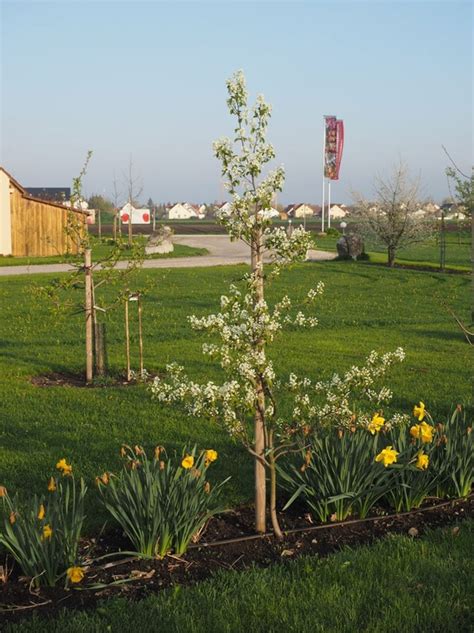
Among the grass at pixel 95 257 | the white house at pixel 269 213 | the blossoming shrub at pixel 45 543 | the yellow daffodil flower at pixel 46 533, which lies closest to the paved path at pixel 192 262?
the grass at pixel 95 257

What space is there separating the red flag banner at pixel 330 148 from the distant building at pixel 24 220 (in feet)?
91.1

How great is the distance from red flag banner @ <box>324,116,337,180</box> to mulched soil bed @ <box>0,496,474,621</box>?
54.2 metres

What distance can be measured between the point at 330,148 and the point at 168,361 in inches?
1949

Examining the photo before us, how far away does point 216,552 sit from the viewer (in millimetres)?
4723

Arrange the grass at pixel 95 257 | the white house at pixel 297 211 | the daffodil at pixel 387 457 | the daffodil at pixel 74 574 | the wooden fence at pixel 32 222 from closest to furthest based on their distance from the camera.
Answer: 1. the daffodil at pixel 74 574
2. the daffodil at pixel 387 457
3. the grass at pixel 95 257
4. the wooden fence at pixel 32 222
5. the white house at pixel 297 211

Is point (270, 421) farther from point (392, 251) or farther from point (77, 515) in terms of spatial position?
point (392, 251)

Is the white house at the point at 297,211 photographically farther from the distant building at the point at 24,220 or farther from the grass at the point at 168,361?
the grass at the point at 168,361

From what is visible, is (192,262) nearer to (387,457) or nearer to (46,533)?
(387,457)

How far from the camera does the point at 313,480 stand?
519cm

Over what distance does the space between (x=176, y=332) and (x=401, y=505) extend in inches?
335

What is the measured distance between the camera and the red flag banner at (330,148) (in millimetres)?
57500

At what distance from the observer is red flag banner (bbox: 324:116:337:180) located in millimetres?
57500

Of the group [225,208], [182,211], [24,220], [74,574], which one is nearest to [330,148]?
[24,220]

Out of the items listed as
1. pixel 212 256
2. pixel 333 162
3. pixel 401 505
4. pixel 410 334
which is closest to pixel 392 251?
pixel 212 256
